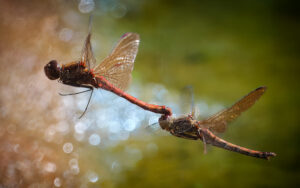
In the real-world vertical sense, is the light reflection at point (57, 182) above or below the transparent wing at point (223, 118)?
below

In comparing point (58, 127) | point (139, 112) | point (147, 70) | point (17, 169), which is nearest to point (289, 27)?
point (147, 70)

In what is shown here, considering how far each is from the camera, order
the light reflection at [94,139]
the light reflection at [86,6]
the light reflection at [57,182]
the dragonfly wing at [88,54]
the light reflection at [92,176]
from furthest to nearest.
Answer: the light reflection at [86,6] → the light reflection at [94,139] → the light reflection at [92,176] → the light reflection at [57,182] → the dragonfly wing at [88,54]

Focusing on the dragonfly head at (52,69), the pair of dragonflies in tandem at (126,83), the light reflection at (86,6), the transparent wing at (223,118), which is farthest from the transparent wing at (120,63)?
the light reflection at (86,6)

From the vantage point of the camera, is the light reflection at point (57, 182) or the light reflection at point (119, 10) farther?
the light reflection at point (119, 10)

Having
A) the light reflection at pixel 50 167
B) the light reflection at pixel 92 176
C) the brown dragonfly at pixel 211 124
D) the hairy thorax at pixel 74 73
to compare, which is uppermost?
the hairy thorax at pixel 74 73

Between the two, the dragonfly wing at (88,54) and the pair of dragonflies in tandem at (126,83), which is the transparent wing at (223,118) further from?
the dragonfly wing at (88,54)

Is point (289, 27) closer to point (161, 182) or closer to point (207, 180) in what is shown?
point (207, 180)

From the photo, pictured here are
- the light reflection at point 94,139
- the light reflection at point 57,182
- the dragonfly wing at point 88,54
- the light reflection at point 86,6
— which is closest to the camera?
the dragonfly wing at point 88,54

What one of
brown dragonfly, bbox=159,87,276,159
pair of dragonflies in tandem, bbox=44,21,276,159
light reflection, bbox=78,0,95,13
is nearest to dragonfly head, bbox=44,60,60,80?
pair of dragonflies in tandem, bbox=44,21,276,159
